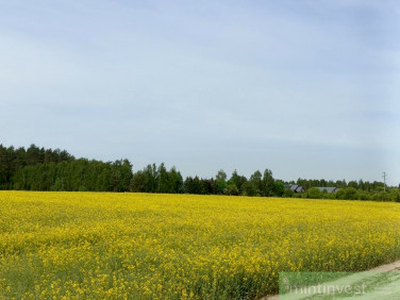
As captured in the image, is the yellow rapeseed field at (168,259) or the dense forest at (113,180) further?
the dense forest at (113,180)

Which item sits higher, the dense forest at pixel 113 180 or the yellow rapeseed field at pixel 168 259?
the dense forest at pixel 113 180

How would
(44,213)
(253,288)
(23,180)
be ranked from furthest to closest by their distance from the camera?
(23,180), (44,213), (253,288)

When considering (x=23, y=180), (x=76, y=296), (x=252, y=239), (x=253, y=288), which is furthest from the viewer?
(x=23, y=180)

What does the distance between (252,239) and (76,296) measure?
8094 mm

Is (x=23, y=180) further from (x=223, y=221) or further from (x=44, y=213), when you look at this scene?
(x=223, y=221)

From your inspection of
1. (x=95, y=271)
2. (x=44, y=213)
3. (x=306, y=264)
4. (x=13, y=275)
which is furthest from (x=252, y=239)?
(x=44, y=213)

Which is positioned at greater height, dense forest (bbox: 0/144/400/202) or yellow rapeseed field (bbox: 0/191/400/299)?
dense forest (bbox: 0/144/400/202)

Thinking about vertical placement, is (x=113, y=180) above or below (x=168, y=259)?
above

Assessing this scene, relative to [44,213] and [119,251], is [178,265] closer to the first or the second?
[119,251]

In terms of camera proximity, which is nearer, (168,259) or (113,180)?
(168,259)

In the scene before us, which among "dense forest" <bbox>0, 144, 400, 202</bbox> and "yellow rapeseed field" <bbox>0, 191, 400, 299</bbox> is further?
"dense forest" <bbox>0, 144, 400, 202</bbox>

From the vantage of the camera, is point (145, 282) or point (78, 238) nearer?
point (145, 282)

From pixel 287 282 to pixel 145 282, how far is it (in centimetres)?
314

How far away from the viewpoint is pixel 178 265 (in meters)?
10.2
